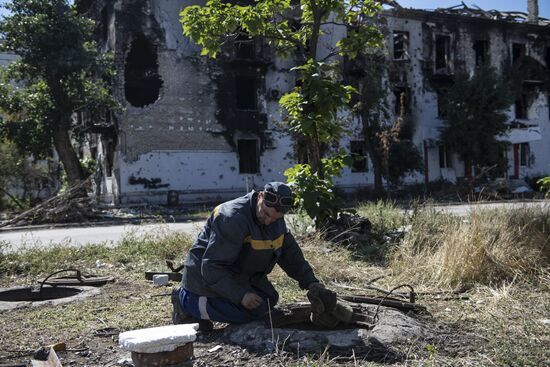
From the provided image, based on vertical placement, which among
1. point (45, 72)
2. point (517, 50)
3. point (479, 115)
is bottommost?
point (479, 115)

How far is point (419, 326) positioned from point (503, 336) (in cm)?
61

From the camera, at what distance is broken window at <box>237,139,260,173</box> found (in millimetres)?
25609

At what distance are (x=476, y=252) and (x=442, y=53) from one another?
26896 mm

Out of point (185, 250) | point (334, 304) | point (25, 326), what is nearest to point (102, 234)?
point (185, 250)

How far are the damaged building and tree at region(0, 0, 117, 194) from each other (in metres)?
3.20

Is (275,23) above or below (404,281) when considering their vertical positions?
above

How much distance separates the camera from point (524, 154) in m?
32.4

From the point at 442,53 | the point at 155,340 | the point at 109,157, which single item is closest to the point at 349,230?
the point at 155,340

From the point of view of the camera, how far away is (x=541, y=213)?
308 inches

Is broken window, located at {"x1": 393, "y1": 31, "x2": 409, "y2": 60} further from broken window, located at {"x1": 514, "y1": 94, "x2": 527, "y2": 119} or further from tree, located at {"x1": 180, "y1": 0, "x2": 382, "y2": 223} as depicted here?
tree, located at {"x1": 180, "y1": 0, "x2": 382, "y2": 223}

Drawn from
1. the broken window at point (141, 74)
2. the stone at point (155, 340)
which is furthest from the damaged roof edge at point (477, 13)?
the stone at point (155, 340)

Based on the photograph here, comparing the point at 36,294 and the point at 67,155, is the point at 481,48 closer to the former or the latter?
the point at 67,155

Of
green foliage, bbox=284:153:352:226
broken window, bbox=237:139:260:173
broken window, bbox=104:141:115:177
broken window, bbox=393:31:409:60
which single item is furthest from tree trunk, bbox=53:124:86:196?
broken window, bbox=393:31:409:60

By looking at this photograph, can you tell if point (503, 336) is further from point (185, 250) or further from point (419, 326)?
point (185, 250)
